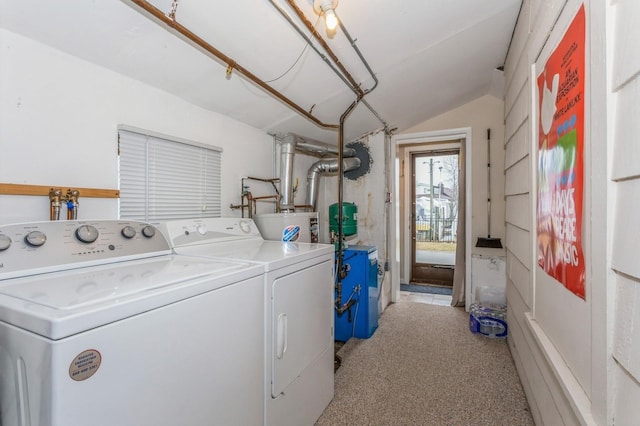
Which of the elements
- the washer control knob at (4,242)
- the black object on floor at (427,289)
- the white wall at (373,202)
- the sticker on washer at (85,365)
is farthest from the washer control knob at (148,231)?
the black object on floor at (427,289)

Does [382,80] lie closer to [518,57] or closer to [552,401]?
[518,57]

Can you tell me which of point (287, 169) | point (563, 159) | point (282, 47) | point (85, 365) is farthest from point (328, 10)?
point (85, 365)

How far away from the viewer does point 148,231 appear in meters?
1.49

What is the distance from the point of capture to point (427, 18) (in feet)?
6.05

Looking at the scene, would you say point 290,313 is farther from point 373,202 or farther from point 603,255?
point 373,202

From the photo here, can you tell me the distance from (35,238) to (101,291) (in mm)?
511

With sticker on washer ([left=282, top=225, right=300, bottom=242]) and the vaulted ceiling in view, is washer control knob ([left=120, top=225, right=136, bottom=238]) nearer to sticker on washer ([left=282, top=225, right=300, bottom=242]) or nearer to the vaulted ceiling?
the vaulted ceiling

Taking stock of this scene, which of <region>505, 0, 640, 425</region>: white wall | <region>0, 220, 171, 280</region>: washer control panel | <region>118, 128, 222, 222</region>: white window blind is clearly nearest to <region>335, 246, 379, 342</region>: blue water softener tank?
<region>118, 128, 222, 222</region>: white window blind

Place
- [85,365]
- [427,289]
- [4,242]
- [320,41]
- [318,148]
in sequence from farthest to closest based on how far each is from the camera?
[427,289], [318,148], [320,41], [4,242], [85,365]

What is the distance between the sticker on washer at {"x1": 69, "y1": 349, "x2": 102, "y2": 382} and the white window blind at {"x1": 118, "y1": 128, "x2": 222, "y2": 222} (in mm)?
1164

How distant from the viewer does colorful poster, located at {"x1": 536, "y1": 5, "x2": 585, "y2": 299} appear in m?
1.05

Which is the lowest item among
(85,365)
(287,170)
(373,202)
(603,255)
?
(85,365)

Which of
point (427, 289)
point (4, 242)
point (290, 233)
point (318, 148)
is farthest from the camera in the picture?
point (427, 289)

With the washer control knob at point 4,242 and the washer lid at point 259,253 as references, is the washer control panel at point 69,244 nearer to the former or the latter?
the washer control knob at point 4,242
